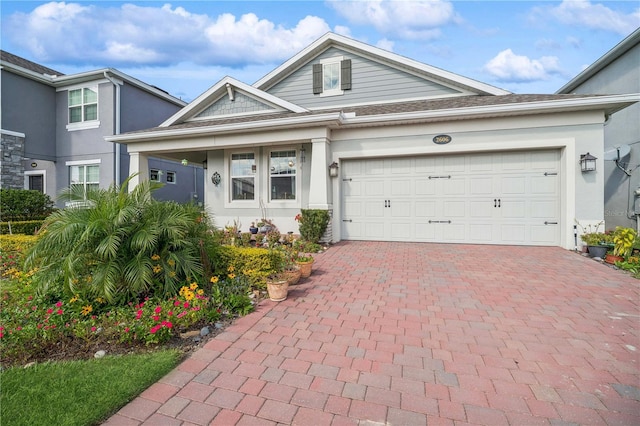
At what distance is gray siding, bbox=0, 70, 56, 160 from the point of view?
37.5 feet

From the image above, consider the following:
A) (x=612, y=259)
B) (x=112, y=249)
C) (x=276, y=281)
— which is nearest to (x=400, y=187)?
(x=612, y=259)

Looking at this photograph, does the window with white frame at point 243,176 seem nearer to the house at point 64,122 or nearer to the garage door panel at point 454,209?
the house at point 64,122

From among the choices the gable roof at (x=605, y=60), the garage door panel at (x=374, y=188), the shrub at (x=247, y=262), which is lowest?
the shrub at (x=247, y=262)

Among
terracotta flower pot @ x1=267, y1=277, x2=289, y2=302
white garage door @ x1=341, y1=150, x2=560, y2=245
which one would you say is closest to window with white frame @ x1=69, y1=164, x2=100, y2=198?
white garage door @ x1=341, y1=150, x2=560, y2=245

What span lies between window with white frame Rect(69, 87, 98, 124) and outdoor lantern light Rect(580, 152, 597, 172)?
16.3 meters

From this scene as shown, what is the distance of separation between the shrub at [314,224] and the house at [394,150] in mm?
366

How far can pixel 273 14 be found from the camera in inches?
308

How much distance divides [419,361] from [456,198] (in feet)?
21.2

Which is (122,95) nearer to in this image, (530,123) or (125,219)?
(125,219)

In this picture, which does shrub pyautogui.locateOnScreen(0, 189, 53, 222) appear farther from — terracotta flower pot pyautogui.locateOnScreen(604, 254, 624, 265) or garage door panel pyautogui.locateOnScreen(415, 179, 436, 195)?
terracotta flower pot pyautogui.locateOnScreen(604, 254, 624, 265)

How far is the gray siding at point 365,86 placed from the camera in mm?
10023

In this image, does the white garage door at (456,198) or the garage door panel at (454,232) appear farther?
the garage door panel at (454,232)

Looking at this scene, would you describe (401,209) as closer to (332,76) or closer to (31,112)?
(332,76)

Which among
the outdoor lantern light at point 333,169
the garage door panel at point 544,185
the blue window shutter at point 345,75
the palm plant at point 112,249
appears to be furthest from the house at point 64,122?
the garage door panel at point 544,185
